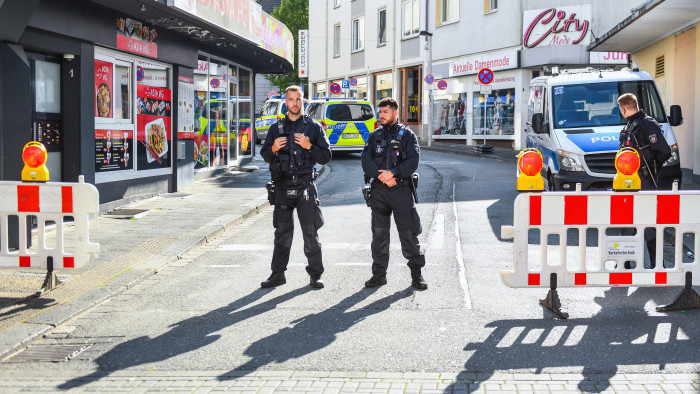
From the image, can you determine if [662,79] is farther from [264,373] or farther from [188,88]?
[264,373]

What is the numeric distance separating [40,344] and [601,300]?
15.1 ft

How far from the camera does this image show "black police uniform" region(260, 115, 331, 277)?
795cm

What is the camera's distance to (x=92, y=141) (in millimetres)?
12422

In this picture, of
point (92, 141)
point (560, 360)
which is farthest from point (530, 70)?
point (560, 360)

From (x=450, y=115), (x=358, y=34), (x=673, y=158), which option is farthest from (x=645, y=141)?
(x=358, y=34)

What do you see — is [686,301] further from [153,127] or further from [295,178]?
[153,127]

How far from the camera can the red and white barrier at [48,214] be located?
721 cm

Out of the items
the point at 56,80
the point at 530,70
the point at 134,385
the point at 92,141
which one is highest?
the point at 530,70

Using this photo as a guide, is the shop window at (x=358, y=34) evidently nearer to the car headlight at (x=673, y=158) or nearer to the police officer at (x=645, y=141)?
the car headlight at (x=673, y=158)

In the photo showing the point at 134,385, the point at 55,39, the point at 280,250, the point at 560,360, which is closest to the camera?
the point at 134,385

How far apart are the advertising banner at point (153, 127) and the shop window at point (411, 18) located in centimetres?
2711

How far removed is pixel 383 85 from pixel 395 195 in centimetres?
3826

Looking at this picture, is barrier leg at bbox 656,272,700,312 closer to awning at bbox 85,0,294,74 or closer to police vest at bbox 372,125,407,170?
police vest at bbox 372,125,407,170

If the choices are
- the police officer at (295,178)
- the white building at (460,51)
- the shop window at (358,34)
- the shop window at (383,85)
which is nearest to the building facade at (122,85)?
the police officer at (295,178)
